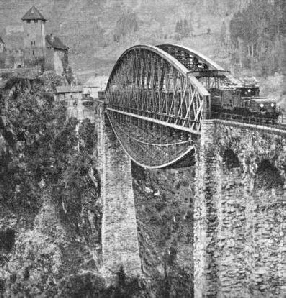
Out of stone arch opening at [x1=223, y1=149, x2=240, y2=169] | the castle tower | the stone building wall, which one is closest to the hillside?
the castle tower

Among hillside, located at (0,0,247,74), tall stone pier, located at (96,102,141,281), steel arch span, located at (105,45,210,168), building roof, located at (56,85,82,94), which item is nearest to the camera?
steel arch span, located at (105,45,210,168)

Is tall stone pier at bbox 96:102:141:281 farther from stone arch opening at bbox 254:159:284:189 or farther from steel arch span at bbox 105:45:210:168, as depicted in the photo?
stone arch opening at bbox 254:159:284:189

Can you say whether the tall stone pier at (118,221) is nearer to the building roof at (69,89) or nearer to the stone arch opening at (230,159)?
the building roof at (69,89)

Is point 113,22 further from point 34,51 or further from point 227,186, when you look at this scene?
point 227,186

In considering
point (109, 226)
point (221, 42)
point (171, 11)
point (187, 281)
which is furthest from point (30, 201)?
point (171, 11)

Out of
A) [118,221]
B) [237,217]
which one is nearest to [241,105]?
[237,217]

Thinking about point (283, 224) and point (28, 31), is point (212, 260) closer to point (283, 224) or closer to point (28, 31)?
Answer: point (283, 224)
